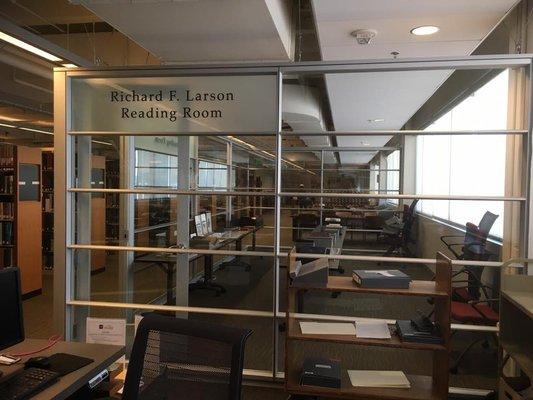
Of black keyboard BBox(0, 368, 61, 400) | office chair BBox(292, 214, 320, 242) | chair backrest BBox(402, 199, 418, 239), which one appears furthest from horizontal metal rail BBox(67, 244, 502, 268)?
office chair BBox(292, 214, 320, 242)

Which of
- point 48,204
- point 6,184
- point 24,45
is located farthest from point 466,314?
point 48,204

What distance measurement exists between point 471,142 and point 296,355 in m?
3.78

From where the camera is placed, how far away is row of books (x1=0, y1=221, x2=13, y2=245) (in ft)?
17.5

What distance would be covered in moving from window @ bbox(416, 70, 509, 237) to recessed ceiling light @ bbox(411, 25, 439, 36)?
1.13 m

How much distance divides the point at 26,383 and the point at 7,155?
4.74 metres

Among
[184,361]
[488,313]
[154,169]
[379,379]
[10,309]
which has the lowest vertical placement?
[379,379]

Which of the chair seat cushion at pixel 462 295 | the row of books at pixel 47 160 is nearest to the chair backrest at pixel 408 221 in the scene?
the chair seat cushion at pixel 462 295

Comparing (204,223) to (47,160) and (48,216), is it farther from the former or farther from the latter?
(47,160)

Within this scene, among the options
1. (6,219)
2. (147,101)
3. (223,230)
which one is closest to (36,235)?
(6,219)

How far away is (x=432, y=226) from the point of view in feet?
22.7

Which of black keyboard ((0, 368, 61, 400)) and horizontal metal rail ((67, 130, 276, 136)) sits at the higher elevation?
horizontal metal rail ((67, 130, 276, 136))

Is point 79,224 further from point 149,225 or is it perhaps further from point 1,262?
point 1,262

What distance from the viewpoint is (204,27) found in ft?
10.1

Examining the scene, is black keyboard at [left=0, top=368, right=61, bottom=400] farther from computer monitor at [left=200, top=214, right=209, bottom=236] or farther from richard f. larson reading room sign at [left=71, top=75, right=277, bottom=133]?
computer monitor at [left=200, top=214, right=209, bottom=236]
